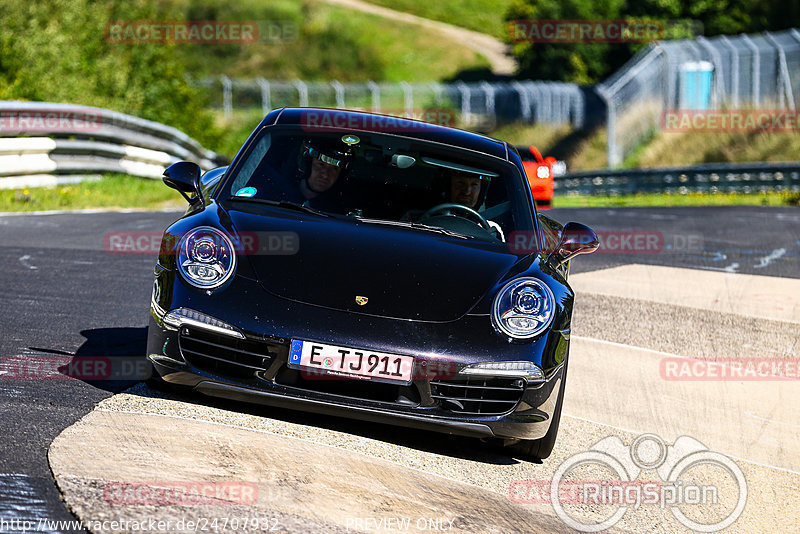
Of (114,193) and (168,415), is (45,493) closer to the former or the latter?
(168,415)

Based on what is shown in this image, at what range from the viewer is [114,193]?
1555 centimetres

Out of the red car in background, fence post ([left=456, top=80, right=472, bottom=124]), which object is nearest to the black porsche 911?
the red car in background

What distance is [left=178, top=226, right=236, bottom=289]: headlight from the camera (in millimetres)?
4445

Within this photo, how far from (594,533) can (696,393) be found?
2.37 m

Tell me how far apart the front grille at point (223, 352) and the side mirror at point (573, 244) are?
1.59m

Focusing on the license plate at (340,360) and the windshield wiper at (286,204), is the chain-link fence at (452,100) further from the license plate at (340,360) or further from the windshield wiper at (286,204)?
the license plate at (340,360)

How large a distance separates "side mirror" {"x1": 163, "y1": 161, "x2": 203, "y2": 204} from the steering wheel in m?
1.10

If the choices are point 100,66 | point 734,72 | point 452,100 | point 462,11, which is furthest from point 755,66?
point 462,11

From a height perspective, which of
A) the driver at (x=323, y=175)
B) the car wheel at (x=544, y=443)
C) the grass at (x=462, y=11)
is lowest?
the car wheel at (x=544, y=443)

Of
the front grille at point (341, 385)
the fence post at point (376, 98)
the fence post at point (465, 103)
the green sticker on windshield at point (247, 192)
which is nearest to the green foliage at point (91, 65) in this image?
the fence post at point (465, 103)

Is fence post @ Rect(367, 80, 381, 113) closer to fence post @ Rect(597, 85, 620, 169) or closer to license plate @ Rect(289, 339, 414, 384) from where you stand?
fence post @ Rect(597, 85, 620, 169)

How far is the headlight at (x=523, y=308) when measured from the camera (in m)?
4.48

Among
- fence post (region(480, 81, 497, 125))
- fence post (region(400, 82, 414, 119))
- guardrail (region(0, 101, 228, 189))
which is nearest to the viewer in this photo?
guardrail (region(0, 101, 228, 189))

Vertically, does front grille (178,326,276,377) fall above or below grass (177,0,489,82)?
below
